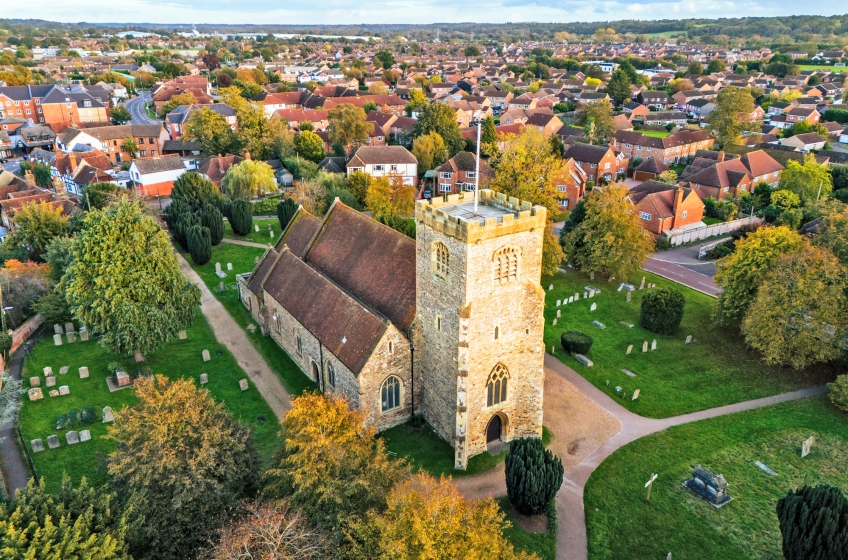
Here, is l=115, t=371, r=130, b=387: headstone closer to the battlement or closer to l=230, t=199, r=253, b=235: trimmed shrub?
the battlement

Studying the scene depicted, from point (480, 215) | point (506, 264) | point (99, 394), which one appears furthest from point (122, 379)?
point (506, 264)

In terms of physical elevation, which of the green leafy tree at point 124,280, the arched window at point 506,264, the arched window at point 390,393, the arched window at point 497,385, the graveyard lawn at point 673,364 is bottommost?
the graveyard lawn at point 673,364

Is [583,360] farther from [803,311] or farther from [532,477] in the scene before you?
[532,477]

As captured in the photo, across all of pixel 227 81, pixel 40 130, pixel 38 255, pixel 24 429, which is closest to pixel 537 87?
pixel 227 81

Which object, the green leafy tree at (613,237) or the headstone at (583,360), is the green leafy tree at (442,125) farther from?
the headstone at (583,360)

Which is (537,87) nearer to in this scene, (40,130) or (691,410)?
(40,130)

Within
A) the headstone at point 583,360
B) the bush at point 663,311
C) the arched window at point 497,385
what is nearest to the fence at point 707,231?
the bush at point 663,311
